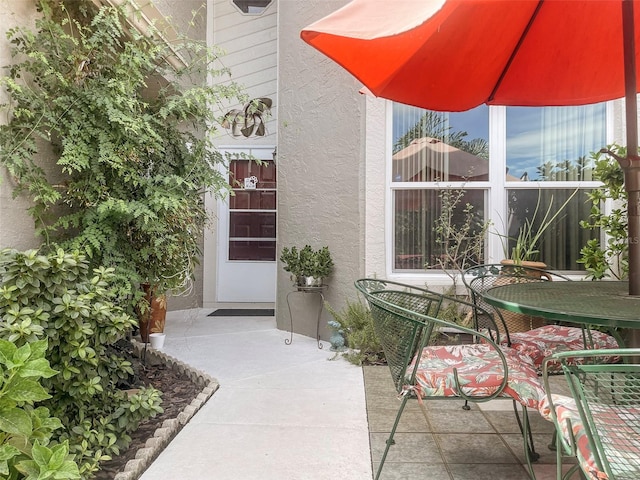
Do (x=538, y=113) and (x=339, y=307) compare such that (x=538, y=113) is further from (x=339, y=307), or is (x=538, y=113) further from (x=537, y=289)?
(x=339, y=307)

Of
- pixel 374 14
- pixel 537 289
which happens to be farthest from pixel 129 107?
pixel 537 289

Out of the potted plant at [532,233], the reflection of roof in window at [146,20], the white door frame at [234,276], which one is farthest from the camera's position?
the white door frame at [234,276]

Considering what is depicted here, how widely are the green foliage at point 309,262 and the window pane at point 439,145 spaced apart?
1.04 m

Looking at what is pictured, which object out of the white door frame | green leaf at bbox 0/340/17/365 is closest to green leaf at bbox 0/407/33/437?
green leaf at bbox 0/340/17/365

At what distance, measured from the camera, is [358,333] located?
3.80 m

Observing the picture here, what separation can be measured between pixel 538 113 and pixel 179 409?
3.86 meters

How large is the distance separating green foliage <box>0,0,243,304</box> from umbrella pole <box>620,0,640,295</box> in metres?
2.53

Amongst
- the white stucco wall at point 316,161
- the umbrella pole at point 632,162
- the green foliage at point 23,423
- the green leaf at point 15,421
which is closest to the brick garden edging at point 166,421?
the green foliage at point 23,423

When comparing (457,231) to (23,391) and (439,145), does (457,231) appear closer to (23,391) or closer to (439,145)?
(439,145)

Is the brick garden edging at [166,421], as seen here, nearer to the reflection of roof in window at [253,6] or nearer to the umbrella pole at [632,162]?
the umbrella pole at [632,162]

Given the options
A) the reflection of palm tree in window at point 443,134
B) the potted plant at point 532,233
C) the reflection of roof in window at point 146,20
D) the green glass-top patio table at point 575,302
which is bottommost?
the green glass-top patio table at point 575,302

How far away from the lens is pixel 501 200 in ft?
13.0

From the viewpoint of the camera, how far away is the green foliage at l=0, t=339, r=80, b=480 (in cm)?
146

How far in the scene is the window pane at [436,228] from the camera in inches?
156
